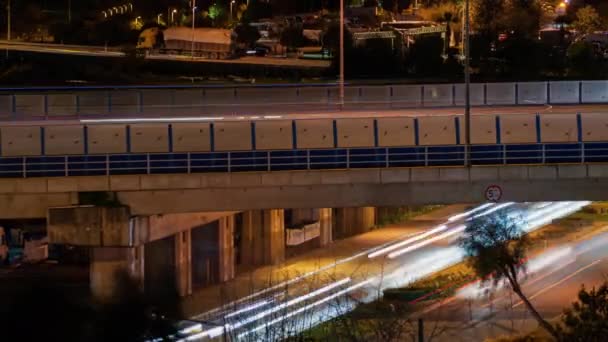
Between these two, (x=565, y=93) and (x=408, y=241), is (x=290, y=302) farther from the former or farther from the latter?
(x=565, y=93)

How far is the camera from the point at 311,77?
234ft

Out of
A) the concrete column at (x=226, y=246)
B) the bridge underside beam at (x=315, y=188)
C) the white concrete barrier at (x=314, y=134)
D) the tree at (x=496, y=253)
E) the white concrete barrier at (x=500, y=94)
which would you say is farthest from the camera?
the white concrete barrier at (x=500, y=94)

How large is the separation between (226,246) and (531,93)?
606 inches

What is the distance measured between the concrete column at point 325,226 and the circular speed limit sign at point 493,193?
33.8ft

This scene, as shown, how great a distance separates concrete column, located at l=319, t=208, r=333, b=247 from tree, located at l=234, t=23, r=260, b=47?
39771mm

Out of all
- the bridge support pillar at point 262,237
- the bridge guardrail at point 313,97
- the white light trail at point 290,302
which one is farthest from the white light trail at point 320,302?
the bridge guardrail at point 313,97

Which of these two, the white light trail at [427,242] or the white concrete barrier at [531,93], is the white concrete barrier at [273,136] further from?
the white concrete barrier at [531,93]

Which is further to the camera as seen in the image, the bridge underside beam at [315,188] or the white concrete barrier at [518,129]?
the white concrete barrier at [518,129]

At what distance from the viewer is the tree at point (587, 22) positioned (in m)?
92.7

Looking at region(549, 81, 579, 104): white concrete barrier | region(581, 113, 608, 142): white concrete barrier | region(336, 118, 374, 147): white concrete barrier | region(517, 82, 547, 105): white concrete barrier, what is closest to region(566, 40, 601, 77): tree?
region(549, 81, 579, 104): white concrete barrier

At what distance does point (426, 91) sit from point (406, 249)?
10.6m

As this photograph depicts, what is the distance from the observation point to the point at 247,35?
87250mm

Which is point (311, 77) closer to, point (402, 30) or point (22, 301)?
point (402, 30)

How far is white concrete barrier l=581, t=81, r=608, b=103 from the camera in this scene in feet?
171
